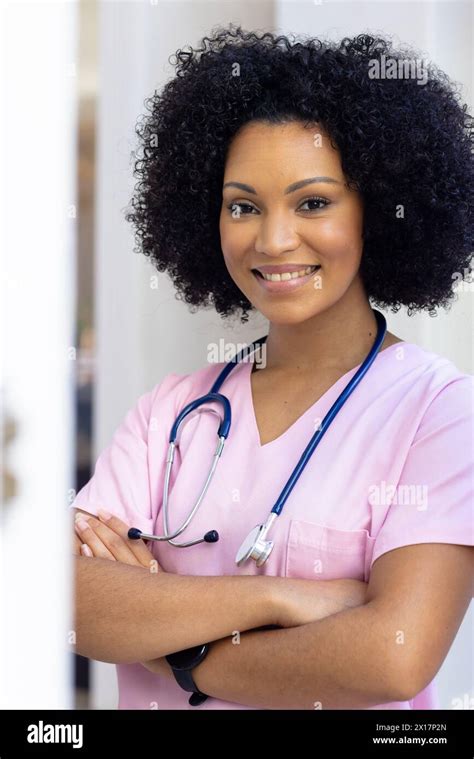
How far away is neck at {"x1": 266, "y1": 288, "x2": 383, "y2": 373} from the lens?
60.5 inches

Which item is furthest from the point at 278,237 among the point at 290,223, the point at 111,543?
the point at 111,543

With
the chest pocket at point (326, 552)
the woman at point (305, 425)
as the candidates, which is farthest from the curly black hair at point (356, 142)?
the chest pocket at point (326, 552)

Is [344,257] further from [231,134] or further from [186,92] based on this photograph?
[186,92]

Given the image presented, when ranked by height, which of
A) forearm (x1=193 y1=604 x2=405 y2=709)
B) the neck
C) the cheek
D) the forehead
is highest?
the forehead

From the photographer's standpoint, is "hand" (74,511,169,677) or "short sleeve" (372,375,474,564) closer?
"short sleeve" (372,375,474,564)

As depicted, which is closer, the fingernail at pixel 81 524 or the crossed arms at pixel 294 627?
the crossed arms at pixel 294 627

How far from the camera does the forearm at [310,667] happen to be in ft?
4.08

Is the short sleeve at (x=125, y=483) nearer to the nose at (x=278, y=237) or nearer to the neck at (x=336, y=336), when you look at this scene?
the neck at (x=336, y=336)

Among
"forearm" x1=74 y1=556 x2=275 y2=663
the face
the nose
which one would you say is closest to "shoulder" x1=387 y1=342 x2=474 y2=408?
the face

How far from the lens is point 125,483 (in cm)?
157

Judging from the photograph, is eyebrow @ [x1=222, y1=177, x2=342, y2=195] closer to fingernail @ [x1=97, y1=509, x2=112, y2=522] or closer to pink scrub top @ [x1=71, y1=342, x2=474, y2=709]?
pink scrub top @ [x1=71, y1=342, x2=474, y2=709]

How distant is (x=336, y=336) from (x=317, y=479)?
24 centimetres

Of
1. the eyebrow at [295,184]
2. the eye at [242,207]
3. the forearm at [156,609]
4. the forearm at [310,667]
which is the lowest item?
the forearm at [310,667]

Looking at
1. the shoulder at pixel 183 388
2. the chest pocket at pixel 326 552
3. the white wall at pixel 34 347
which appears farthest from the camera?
the shoulder at pixel 183 388
